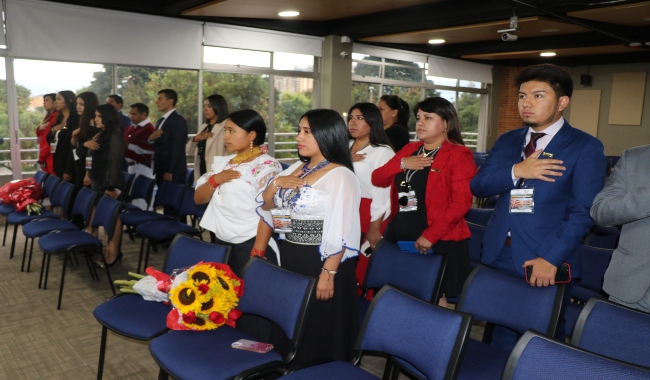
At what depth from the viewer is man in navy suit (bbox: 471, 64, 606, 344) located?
7.09ft

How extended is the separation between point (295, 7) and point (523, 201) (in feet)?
20.7

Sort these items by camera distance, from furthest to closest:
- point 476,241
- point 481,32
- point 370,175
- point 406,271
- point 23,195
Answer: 1. point 481,32
2. point 23,195
3. point 476,241
4. point 370,175
5. point 406,271

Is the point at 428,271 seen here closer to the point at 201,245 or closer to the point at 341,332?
the point at 341,332

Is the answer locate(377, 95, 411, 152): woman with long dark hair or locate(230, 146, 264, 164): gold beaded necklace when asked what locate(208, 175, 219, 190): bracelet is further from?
locate(377, 95, 411, 152): woman with long dark hair

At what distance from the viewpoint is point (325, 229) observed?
245 cm

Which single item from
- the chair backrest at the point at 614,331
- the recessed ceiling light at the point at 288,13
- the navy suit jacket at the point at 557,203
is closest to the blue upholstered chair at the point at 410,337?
the chair backrest at the point at 614,331

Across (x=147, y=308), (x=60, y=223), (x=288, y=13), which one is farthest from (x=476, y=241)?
(x=288, y=13)

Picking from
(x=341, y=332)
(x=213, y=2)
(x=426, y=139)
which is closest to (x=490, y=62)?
(x=213, y=2)

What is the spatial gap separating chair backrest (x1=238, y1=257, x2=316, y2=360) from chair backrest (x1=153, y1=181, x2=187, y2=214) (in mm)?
2890

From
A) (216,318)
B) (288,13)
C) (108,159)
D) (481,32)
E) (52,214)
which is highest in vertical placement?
(481,32)

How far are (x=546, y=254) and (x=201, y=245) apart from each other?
1767 mm

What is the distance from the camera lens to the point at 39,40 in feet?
22.7

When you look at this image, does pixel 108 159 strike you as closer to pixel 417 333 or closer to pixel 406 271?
pixel 406 271

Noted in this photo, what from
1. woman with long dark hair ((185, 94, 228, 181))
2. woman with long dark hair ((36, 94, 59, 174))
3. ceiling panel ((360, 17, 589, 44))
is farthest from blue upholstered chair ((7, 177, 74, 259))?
ceiling panel ((360, 17, 589, 44))
